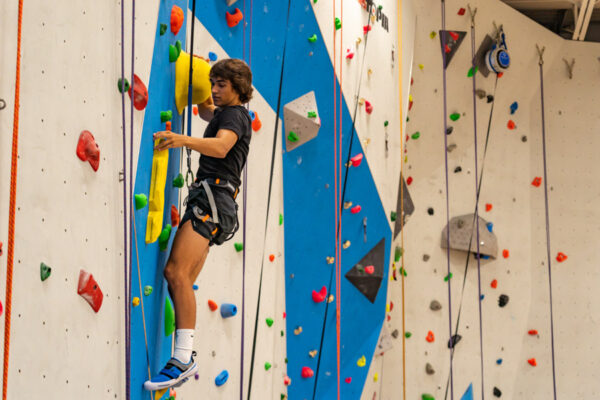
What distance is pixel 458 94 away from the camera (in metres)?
5.57

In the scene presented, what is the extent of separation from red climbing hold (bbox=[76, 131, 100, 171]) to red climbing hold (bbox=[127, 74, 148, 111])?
28 cm

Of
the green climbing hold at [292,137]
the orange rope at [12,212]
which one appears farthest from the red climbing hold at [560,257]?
the orange rope at [12,212]

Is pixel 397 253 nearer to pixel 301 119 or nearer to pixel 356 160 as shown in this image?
pixel 356 160

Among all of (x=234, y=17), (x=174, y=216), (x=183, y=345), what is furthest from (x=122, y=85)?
(x=234, y=17)

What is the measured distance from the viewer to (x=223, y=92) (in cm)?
253

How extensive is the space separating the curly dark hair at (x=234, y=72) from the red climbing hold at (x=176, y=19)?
10.1 inches

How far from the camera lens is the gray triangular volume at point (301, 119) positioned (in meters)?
3.91

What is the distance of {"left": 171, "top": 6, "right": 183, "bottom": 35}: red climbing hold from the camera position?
2.67 metres

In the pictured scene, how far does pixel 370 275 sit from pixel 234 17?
7.04ft

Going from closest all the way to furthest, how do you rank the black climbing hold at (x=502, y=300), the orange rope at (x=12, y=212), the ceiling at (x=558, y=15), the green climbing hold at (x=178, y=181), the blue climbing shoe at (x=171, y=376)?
the orange rope at (x=12, y=212), the blue climbing shoe at (x=171, y=376), the green climbing hold at (x=178, y=181), the black climbing hold at (x=502, y=300), the ceiling at (x=558, y=15)

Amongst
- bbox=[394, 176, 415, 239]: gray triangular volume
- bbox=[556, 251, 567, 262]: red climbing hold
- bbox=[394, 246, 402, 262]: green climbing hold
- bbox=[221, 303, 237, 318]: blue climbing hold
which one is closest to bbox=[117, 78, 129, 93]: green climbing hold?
bbox=[221, 303, 237, 318]: blue climbing hold

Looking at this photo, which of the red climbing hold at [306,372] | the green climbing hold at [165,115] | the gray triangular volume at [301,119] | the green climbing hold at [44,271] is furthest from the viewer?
the red climbing hold at [306,372]

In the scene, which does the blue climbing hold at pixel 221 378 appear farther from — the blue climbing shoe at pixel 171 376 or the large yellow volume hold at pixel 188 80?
the large yellow volume hold at pixel 188 80

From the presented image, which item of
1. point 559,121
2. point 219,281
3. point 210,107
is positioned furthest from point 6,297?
point 559,121
